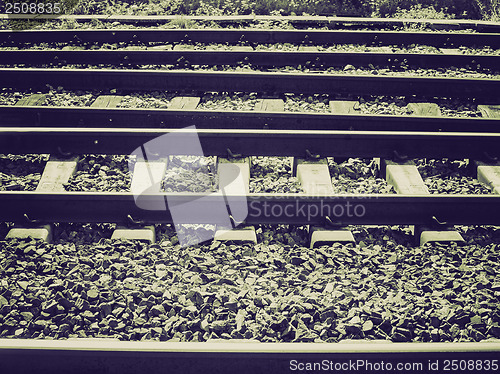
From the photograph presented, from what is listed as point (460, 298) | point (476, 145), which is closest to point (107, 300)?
point (460, 298)

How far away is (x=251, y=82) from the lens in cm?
650

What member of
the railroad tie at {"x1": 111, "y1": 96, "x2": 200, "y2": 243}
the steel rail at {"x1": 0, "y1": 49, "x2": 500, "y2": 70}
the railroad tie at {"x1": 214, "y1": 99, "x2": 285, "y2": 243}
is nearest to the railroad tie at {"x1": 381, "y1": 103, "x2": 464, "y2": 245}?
the railroad tie at {"x1": 214, "y1": 99, "x2": 285, "y2": 243}

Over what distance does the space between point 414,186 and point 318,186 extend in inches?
34.0

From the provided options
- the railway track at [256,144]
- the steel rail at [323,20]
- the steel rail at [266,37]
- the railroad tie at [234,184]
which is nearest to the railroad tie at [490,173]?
the railway track at [256,144]

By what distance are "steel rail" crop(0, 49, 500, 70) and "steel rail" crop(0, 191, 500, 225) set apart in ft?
10.9

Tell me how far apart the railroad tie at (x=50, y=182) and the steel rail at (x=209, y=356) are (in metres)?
1.44

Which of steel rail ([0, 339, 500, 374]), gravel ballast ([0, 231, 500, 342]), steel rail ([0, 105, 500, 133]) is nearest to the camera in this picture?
steel rail ([0, 339, 500, 374])

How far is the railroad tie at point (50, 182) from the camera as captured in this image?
4.23 meters

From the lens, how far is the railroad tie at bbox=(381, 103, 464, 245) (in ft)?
13.8

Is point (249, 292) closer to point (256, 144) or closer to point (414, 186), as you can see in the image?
point (256, 144)

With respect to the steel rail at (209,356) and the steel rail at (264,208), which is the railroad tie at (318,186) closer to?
the steel rail at (264,208)

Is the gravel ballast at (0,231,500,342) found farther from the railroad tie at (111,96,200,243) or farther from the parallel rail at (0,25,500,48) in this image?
the parallel rail at (0,25,500,48)

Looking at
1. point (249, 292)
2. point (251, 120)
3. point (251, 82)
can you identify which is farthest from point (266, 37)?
point (249, 292)

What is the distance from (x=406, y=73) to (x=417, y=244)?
3.35 metres
